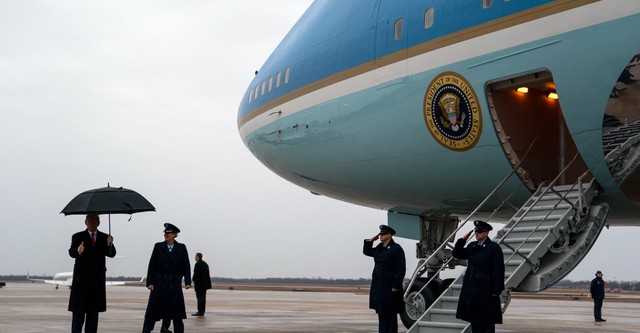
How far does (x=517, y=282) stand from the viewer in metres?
9.55

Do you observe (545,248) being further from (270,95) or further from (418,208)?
(270,95)

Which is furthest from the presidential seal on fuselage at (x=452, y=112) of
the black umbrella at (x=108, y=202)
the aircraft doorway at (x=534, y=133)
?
the black umbrella at (x=108, y=202)

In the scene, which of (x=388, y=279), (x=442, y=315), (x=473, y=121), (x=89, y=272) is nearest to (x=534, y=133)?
(x=473, y=121)

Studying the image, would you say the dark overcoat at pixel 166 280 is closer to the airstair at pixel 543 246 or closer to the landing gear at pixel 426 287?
the airstair at pixel 543 246

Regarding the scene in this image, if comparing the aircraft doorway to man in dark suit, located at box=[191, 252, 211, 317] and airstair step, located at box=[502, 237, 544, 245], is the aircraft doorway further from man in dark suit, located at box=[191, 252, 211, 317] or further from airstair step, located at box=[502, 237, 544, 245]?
man in dark suit, located at box=[191, 252, 211, 317]

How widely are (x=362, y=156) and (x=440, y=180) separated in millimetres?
1579

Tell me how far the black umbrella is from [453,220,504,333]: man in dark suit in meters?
3.90

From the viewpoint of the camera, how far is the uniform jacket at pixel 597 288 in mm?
20589

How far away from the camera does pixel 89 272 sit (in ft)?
31.0

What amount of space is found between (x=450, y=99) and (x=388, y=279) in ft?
8.50

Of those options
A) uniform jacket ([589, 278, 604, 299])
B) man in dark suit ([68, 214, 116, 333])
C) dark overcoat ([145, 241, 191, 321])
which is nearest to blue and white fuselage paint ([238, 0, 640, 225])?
dark overcoat ([145, 241, 191, 321])

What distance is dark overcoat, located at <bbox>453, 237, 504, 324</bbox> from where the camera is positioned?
845 centimetres

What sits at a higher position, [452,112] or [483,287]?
[452,112]

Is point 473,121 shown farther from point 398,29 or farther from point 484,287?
point 484,287
